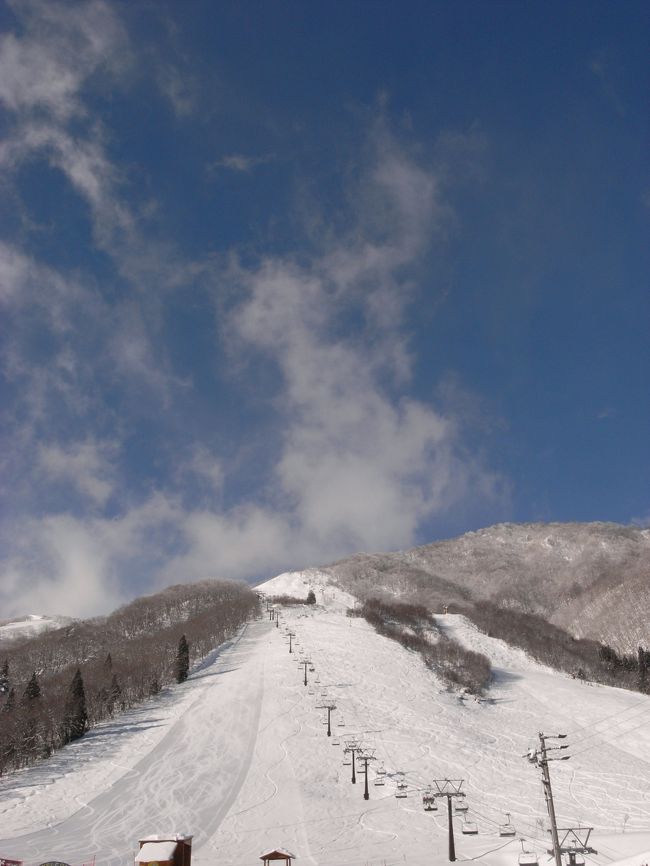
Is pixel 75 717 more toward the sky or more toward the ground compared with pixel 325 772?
more toward the sky

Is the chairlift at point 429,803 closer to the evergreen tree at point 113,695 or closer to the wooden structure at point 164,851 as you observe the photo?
the wooden structure at point 164,851

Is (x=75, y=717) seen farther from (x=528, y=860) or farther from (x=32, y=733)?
(x=528, y=860)

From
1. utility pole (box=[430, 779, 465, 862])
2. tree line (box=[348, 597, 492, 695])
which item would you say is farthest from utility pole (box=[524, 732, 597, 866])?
tree line (box=[348, 597, 492, 695])

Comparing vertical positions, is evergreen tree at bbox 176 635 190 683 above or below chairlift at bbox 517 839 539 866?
above

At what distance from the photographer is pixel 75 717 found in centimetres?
6638

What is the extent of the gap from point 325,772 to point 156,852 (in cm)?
3898

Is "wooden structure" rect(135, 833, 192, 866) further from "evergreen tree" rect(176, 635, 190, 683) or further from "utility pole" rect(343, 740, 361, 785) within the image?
"evergreen tree" rect(176, 635, 190, 683)

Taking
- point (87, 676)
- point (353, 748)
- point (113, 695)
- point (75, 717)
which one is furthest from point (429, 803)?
point (87, 676)

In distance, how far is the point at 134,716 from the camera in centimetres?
7438

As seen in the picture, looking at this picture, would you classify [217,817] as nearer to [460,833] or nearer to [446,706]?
[460,833]

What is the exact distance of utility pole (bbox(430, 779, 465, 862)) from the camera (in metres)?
34.7

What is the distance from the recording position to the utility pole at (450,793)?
3472 cm

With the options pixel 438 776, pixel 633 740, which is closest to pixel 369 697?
pixel 438 776

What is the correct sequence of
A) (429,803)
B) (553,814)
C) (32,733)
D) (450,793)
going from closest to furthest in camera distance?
(553,814) → (450,793) → (429,803) → (32,733)
